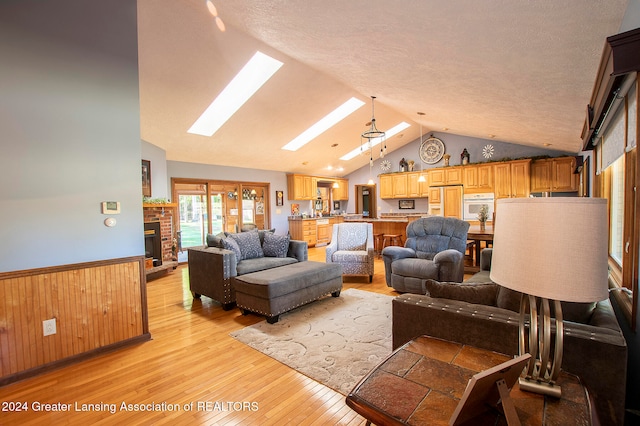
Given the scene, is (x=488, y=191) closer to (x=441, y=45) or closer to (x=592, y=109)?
(x=592, y=109)

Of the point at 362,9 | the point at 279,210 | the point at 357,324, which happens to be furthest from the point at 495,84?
the point at 279,210

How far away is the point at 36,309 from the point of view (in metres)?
2.40

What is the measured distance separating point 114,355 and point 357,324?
2374 mm

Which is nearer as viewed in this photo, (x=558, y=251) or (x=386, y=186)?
(x=558, y=251)

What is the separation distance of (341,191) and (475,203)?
4.44m

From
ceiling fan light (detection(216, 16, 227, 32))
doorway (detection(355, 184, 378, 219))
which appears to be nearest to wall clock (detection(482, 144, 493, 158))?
doorway (detection(355, 184, 378, 219))

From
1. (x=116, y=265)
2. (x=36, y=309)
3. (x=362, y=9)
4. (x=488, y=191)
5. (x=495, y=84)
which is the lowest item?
(x=36, y=309)

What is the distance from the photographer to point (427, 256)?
4.36 meters

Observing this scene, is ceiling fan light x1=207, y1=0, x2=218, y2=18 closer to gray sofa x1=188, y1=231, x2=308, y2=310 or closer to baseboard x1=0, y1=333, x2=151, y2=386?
gray sofa x1=188, y1=231, x2=308, y2=310

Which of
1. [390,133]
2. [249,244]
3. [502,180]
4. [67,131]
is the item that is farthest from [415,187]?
[67,131]

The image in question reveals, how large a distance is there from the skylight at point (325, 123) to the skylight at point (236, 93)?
6.29 ft

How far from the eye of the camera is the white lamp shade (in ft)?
2.91

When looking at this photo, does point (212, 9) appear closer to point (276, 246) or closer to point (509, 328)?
point (276, 246)

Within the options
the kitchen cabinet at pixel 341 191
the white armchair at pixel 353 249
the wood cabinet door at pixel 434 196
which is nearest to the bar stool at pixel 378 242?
the white armchair at pixel 353 249
